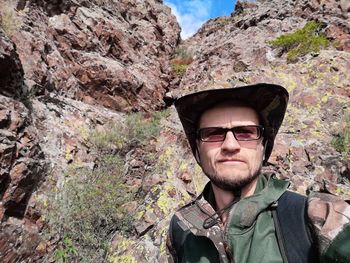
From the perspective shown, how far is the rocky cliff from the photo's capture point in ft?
Result: 18.3

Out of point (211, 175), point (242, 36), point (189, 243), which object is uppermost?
point (242, 36)

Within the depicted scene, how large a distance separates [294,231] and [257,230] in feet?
0.74

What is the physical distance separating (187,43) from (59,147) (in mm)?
15893

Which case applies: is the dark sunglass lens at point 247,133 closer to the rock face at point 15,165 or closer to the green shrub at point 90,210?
the green shrub at point 90,210

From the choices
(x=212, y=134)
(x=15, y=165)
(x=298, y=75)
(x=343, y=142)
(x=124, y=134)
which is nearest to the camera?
(x=212, y=134)

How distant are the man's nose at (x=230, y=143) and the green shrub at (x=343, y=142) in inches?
215

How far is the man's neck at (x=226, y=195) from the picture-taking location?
6.70 feet

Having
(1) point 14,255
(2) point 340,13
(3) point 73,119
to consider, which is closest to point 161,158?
(3) point 73,119

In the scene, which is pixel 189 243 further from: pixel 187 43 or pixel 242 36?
pixel 187 43

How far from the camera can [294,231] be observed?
154 cm

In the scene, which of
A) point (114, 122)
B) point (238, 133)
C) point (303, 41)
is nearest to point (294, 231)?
point (238, 133)

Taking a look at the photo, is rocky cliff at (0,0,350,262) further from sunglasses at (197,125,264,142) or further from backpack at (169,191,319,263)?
backpack at (169,191,319,263)

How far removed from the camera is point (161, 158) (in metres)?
7.79

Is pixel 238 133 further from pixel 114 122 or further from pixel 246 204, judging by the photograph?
pixel 114 122
